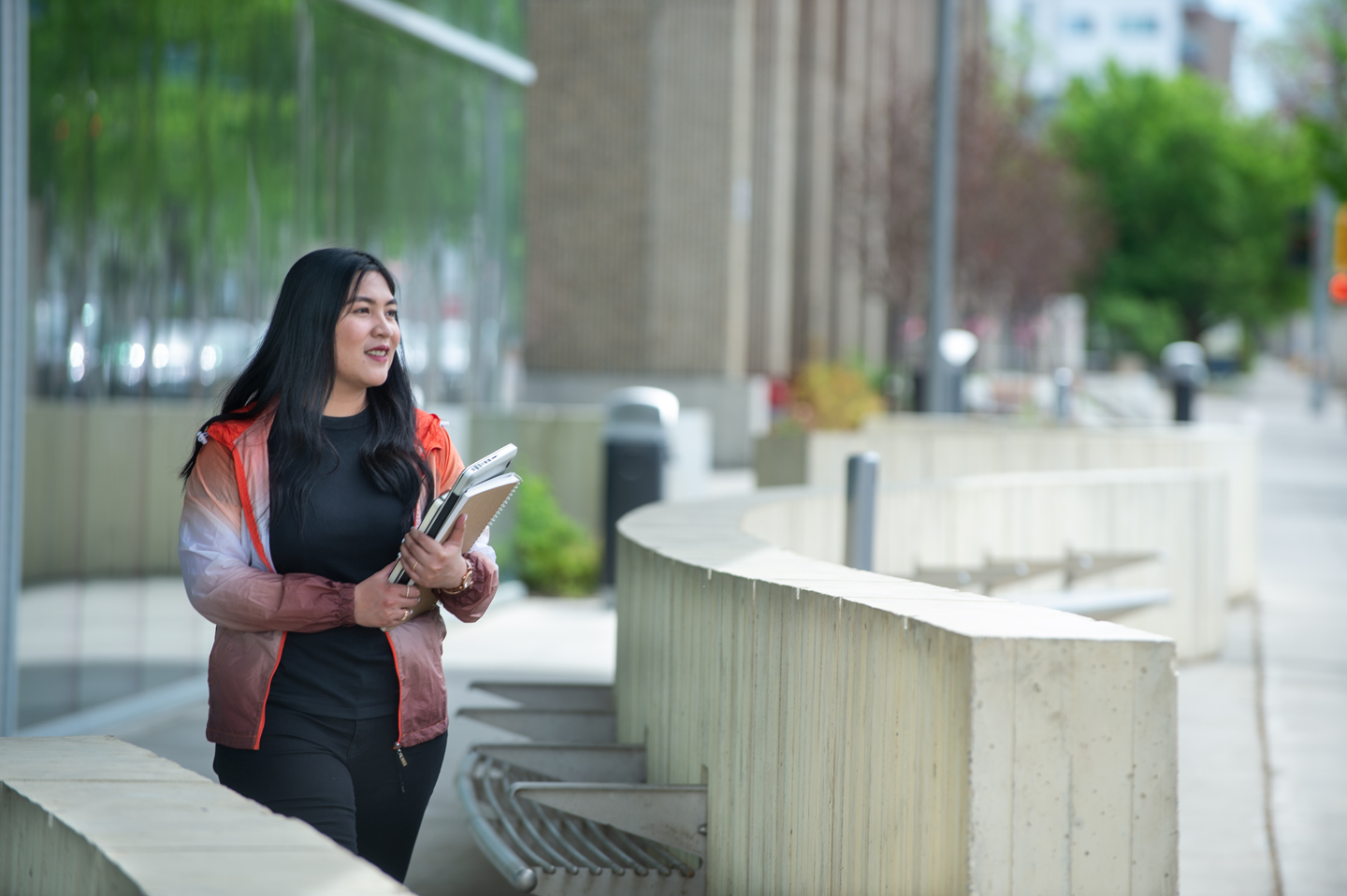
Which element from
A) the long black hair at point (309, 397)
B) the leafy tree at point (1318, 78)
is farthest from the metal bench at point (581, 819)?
the leafy tree at point (1318, 78)

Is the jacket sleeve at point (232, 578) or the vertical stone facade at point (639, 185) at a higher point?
the vertical stone facade at point (639, 185)

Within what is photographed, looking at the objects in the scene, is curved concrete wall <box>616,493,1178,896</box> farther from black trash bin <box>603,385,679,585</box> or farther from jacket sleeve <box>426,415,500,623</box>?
black trash bin <box>603,385,679,585</box>

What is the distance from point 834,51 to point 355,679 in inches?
1204

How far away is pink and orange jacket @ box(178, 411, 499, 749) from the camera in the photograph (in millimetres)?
3367

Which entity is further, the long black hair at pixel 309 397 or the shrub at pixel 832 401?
the shrub at pixel 832 401

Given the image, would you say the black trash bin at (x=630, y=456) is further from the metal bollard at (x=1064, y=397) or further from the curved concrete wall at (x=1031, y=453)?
the metal bollard at (x=1064, y=397)

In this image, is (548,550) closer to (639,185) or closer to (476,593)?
(476,593)

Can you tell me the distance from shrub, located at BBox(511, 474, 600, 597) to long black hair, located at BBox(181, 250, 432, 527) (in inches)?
351

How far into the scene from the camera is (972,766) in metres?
2.96

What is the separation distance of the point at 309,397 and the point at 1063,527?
266 inches

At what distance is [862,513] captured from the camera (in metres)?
6.70

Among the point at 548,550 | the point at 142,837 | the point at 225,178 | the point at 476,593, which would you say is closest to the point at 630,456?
the point at 548,550

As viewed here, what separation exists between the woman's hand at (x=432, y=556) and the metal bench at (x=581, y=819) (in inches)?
43.3

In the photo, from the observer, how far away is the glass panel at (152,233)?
739 centimetres
